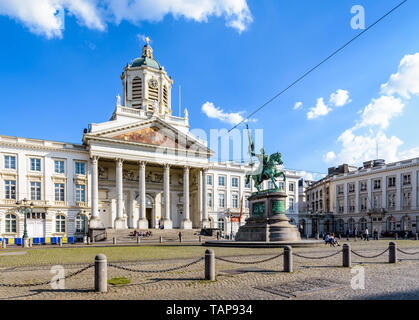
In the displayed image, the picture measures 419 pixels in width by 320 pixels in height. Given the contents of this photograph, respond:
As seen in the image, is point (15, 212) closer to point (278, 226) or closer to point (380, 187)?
point (278, 226)

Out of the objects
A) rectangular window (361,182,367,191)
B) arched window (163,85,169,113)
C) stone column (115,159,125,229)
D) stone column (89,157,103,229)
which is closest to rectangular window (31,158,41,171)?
stone column (89,157,103,229)

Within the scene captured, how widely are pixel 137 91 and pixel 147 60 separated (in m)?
7.33

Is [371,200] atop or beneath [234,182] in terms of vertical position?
beneath

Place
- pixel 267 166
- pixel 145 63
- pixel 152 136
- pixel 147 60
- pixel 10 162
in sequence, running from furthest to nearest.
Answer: pixel 147 60, pixel 145 63, pixel 152 136, pixel 10 162, pixel 267 166

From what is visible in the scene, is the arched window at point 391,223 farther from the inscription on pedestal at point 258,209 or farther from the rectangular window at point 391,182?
the inscription on pedestal at point 258,209

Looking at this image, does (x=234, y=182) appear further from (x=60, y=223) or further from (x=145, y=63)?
(x=60, y=223)

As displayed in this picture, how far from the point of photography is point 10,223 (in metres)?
40.4

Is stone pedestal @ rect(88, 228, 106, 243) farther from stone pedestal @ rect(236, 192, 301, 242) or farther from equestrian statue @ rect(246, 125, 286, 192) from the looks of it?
equestrian statue @ rect(246, 125, 286, 192)

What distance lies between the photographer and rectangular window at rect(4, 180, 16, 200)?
40.8m

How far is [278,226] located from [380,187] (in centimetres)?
4412

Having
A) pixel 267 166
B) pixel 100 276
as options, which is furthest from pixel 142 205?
pixel 100 276

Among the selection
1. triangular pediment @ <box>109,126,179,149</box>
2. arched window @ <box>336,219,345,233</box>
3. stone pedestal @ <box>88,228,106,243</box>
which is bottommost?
arched window @ <box>336,219,345,233</box>
